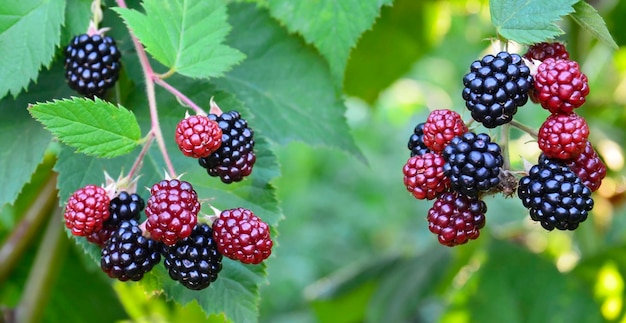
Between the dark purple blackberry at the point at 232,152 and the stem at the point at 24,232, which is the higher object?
the dark purple blackberry at the point at 232,152

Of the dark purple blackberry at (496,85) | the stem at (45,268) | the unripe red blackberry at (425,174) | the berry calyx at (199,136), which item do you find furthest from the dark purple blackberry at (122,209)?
the stem at (45,268)

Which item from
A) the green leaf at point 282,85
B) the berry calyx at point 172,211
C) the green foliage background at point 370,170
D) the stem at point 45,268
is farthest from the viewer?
the stem at point 45,268

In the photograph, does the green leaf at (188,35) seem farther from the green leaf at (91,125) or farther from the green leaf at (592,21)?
the green leaf at (592,21)

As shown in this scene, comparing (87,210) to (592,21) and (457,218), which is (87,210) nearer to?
(457,218)

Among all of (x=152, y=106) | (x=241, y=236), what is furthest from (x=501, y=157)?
(x=152, y=106)

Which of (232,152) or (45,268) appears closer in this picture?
(232,152)

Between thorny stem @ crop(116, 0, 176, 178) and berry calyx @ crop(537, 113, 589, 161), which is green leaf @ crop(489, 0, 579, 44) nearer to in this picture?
berry calyx @ crop(537, 113, 589, 161)

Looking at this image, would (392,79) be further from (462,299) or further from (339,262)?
(339,262)
